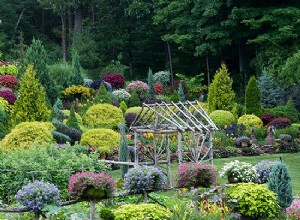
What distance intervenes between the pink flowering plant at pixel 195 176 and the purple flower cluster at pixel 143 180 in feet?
2.56

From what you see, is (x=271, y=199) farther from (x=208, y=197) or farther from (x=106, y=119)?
(x=106, y=119)

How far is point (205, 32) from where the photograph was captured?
36.3m

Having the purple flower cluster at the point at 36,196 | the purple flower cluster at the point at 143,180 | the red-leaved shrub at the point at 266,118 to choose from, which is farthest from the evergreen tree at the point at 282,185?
the red-leaved shrub at the point at 266,118

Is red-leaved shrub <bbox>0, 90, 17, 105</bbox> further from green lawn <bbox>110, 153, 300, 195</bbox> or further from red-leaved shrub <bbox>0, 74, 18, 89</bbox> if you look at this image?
green lawn <bbox>110, 153, 300, 195</bbox>

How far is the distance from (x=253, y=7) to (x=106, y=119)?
15243 mm

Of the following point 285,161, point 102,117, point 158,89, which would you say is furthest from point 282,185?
point 158,89

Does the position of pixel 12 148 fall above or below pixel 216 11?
below

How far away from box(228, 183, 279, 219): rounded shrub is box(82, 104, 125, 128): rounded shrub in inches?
527

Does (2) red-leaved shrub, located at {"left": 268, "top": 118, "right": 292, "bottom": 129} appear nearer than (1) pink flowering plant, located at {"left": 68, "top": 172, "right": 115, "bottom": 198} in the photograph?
No

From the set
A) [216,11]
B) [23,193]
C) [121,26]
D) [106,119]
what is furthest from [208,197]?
[121,26]

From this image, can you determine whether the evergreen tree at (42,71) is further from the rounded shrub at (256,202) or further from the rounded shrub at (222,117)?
the rounded shrub at (256,202)

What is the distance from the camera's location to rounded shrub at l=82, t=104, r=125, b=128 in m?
25.0

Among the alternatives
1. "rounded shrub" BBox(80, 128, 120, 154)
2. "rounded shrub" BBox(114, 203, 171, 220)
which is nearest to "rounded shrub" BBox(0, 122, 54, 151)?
"rounded shrub" BBox(80, 128, 120, 154)

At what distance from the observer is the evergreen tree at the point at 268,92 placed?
104 ft
